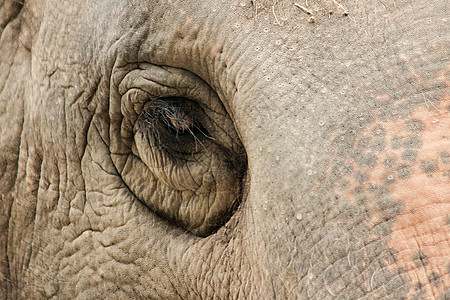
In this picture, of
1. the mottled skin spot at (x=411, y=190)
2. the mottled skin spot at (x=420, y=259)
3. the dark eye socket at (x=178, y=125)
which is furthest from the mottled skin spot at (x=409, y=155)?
the dark eye socket at (x=178, y=125)

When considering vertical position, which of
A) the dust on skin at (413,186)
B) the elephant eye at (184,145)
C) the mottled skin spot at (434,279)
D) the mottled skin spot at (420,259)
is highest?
the elephant eye at (184,145)

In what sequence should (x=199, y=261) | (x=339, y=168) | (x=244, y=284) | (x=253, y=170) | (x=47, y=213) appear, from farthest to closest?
(x=47, y=213), (x=199, y=261), (x=244, y=284), (x=253, y=170), (x=339, y=168)

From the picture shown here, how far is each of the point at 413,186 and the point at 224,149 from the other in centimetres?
75

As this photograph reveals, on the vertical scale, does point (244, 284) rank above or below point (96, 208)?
below

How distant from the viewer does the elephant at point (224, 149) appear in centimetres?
140

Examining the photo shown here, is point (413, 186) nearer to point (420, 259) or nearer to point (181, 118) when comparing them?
point (420, 259)

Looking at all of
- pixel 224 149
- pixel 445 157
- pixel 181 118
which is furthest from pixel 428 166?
pixel 181 118

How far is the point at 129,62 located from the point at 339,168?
Answer: 2.88 feet

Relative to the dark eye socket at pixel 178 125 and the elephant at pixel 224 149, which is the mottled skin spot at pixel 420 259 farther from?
the dark eye socket at pixel 178 125

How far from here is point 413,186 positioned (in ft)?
4.44

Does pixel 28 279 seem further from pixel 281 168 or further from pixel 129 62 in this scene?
pixel 281 168

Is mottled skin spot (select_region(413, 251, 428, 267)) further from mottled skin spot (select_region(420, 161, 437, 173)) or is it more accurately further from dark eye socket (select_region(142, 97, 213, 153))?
dark eye socket (select_region(142, 97, 213, 153))

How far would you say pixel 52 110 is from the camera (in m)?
2.29

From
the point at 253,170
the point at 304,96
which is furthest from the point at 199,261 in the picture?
the point at 304,96
